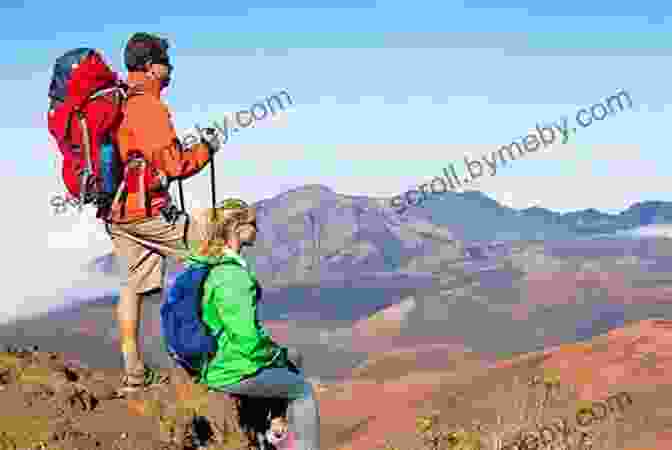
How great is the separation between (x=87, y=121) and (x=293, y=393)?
2.16m

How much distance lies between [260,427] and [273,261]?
17348 cm

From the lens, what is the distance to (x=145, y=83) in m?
5.64

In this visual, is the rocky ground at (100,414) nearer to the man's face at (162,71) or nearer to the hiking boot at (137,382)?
the hiking boot at (137,382)

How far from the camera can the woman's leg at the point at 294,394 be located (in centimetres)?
432

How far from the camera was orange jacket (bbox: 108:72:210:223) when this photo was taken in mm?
5516

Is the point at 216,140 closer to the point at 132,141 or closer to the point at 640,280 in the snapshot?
the point at 132,141

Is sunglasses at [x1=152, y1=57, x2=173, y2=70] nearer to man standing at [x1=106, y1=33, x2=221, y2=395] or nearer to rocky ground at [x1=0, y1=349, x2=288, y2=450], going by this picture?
man standing at [x1=106, y1=33, x2=221, y2=395]

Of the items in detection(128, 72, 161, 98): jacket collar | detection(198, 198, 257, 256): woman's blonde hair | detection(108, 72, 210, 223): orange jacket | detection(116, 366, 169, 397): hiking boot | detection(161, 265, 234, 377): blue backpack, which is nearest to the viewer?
detection(161, 265, 234, 377): blue backpack

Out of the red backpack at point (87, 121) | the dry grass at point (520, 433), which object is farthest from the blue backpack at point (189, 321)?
the dry grass at point (520, 433)

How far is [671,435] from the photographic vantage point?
1920 cm

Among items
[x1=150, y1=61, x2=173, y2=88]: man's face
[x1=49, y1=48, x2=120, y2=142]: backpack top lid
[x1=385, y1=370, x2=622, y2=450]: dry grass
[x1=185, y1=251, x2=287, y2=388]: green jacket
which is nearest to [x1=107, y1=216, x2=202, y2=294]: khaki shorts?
[x1=49, y1=48, x2=120, y2=142]: backpack top lid

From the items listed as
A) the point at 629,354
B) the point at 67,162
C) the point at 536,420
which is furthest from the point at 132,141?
the point at 629,354

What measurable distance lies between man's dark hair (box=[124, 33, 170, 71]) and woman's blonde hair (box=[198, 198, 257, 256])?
1543 mm

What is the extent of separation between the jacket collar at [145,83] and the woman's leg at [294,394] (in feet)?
7.19
